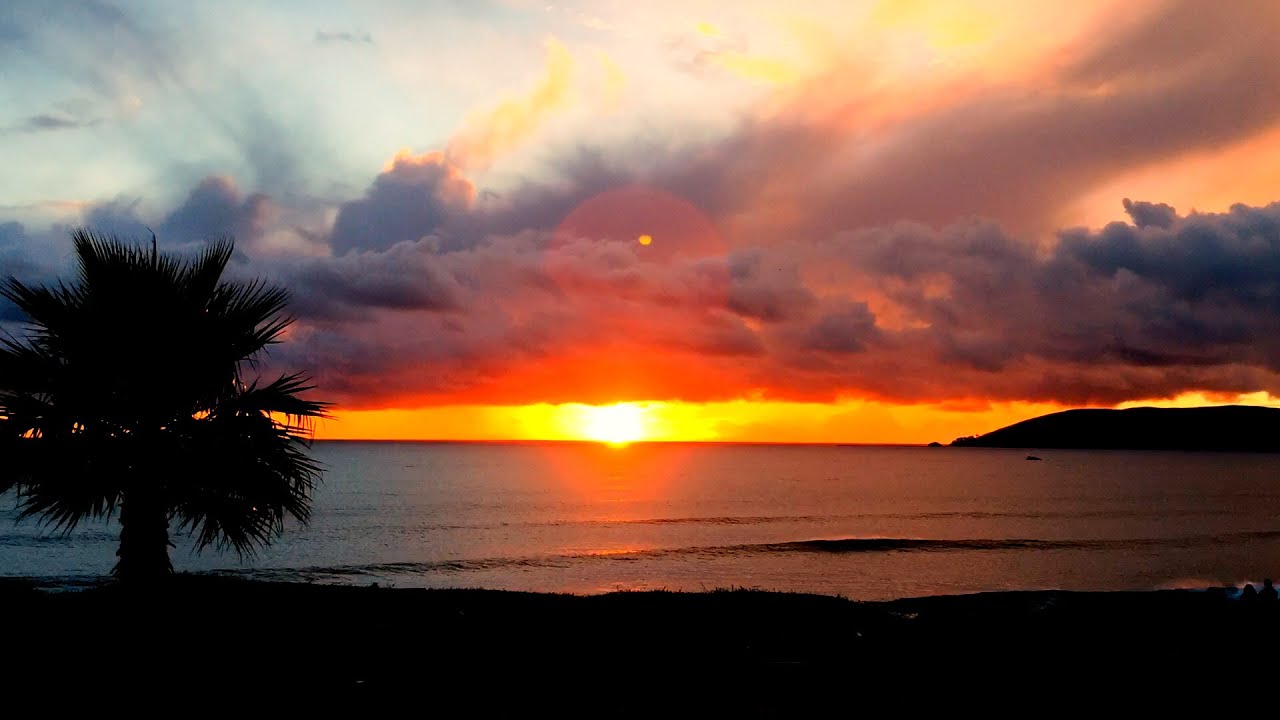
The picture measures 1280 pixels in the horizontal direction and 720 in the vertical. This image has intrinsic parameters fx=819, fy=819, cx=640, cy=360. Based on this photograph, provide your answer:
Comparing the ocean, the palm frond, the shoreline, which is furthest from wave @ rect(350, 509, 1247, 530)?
the palm frond

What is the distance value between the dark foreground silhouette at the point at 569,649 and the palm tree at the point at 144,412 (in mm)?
1563

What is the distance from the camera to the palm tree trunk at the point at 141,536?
14.1 m

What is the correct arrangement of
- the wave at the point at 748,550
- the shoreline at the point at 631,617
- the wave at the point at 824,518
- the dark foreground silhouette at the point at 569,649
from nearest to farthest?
the dark foreground silhouette at the point at 569,649, the shoreline at the point at 631,617, the wave at the point at 748,550, the wave at the point at 824,518

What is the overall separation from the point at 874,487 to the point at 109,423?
11861cm

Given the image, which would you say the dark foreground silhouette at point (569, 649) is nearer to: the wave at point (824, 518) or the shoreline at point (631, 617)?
the shoreline at point (631, 617)

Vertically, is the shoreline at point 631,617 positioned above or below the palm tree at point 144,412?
below

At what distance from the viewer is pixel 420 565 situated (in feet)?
142

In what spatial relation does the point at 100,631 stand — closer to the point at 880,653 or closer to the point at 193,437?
the point at 193,437

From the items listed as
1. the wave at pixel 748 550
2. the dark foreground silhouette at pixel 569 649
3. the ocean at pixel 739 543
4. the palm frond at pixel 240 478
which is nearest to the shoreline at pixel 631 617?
the dark foreground silhouette at pixel 569 649

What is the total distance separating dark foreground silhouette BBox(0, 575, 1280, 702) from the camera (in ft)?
32.5

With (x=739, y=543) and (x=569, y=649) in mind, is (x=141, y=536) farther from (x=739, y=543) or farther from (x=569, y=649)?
(x=739, y=543)

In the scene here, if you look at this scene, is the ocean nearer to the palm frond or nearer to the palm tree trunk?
the palm tree trunk

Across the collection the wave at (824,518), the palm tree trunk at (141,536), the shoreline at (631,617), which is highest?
the palm tree trunk at (141,536)

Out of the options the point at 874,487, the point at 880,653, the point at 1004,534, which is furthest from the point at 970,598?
the point at 874,487
